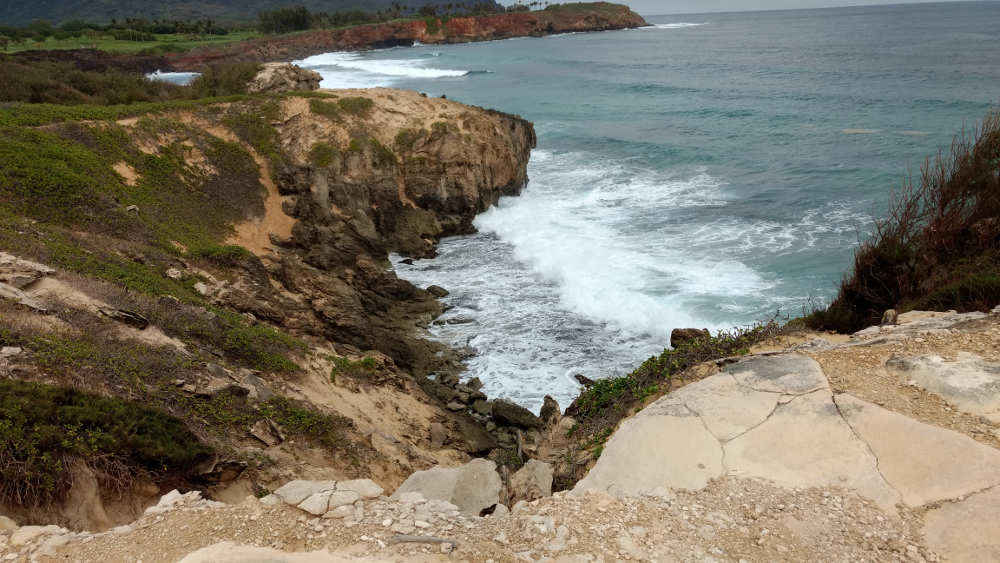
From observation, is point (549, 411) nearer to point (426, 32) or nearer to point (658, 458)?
point (658, 458)

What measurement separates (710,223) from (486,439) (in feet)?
58.8

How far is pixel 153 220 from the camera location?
16156mm

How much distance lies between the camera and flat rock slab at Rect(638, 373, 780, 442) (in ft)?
24.1

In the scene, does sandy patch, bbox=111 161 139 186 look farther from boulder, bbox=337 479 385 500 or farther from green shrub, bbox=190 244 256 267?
boulder, bbox=337 479 385 500

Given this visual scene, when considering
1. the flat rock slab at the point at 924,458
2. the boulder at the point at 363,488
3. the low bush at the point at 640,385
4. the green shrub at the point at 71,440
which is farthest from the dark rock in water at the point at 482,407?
the flat rock slab at the point at 924,458

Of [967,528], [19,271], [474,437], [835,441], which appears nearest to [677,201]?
[474,437]

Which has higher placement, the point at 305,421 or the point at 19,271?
the point at 19,271

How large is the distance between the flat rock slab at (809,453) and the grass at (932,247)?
441 centimetres

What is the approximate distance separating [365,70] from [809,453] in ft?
277

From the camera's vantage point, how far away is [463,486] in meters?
8.11

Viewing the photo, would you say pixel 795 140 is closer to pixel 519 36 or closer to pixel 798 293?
pixel 798 293

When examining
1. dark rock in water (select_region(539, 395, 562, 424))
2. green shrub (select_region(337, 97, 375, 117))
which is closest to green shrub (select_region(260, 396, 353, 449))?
dark rock in water (select_region(539, 395, 562, 424))

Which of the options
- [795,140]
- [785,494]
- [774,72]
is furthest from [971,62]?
[785,494]

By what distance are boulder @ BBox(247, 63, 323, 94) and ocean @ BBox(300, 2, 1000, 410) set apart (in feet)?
45.4
